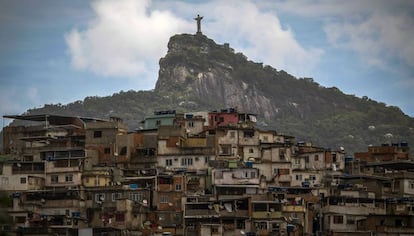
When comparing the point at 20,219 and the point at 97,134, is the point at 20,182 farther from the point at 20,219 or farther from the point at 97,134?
the point at 97,134

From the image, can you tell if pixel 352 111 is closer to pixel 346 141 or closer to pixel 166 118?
pixel 346 141

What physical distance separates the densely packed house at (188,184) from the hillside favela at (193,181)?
78mm

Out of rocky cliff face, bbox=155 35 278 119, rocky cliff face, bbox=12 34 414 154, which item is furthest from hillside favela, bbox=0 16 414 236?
rocky cliff face, bbox=155 35 278 119

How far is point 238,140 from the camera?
8112cm

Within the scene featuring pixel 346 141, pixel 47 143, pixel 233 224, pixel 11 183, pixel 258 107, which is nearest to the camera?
pixel 233 224

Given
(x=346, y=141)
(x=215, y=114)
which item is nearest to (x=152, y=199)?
(x=215, y=114)

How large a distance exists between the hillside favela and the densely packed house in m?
0.08

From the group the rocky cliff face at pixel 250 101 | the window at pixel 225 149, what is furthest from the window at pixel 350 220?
the rocky cliff face at pixel 250 101

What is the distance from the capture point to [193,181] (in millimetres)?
74125

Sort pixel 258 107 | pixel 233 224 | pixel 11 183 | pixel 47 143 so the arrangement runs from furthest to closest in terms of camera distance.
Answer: pixel 258 107 < pixel 47 143 < pixel 11 183 < pixel 233 224

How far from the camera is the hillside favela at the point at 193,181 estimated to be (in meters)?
68.2

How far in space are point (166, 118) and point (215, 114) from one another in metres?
4.16

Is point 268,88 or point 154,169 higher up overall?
point 268,88

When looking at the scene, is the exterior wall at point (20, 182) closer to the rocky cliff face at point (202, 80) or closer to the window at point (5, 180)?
the window at point (5, 180)
